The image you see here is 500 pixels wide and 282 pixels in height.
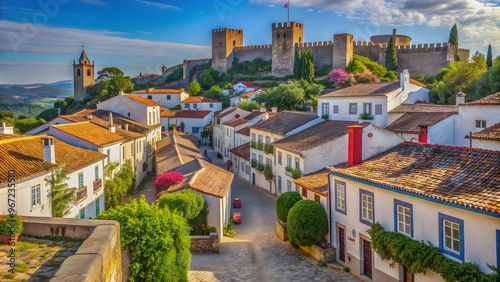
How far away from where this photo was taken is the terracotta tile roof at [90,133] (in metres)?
24.2

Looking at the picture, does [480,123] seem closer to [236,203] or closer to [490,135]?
[490,135]

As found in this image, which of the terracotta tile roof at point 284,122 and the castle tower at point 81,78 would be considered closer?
the terracotta tile roof at point 284,122

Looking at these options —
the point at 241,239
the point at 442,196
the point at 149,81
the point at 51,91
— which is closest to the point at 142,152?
the point at 51,91

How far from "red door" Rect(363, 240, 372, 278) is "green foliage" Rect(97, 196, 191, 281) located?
7438 mm

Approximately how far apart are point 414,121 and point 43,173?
2521cm

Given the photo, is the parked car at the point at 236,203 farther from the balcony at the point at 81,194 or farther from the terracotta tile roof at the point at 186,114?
the terracotta tile roof at the point at 186,114

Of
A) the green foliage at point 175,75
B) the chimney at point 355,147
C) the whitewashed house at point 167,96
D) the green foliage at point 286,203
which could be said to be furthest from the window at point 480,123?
the green foliage at point 175,75

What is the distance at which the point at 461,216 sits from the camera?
1134cm

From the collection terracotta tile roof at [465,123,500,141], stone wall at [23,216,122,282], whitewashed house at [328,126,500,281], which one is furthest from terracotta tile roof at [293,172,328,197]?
stone wall at [23,216,122,282]

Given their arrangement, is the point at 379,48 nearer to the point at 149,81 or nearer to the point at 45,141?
the point at 149,81

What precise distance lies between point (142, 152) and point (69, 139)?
12.5 metres

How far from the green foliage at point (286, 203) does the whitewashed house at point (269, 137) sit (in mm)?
8547

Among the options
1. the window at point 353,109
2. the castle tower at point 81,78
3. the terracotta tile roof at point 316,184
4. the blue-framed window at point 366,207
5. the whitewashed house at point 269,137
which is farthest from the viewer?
the castle tower at point 81,78

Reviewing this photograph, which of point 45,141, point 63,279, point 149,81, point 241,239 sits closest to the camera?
point 63,279
